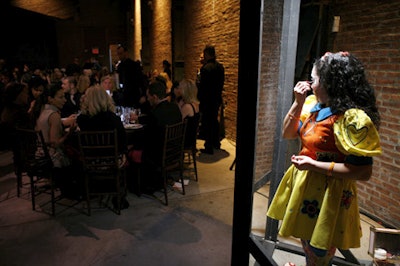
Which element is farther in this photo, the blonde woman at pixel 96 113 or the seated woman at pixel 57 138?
the seated woman at pixel 57 138

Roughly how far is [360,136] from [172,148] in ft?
8.21

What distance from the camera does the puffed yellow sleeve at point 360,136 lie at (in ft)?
4.55

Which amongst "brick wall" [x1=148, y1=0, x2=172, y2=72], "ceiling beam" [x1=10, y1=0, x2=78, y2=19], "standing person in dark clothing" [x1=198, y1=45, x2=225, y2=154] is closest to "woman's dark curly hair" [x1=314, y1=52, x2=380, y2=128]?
"standing person in dark clothing" [x1=198, y1=45, x2=225, y2=154]

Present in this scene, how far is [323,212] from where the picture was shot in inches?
62.7

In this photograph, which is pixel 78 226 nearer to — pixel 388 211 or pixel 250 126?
pixel 250 126

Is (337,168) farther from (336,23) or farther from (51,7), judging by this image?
(51,7)

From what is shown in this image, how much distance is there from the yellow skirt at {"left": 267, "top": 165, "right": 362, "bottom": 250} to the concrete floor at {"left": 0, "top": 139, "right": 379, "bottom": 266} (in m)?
1.08

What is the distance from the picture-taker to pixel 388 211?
310cm

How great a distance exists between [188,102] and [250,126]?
3.32 meters

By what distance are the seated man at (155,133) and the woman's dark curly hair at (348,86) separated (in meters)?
2.24

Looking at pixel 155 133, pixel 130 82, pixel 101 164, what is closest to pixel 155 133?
pixel 155 133

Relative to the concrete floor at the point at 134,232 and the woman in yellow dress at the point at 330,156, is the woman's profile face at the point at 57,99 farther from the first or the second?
the woman in yellow dress at the point at 330,156

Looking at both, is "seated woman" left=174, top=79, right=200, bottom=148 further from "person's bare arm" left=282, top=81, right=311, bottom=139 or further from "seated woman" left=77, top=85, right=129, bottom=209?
"person's bare arm" left=282, top=81, right=311, bottom=139

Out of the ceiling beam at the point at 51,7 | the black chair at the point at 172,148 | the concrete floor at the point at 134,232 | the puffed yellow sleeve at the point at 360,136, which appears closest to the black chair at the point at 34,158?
the concrete floor at the point at 134,232
